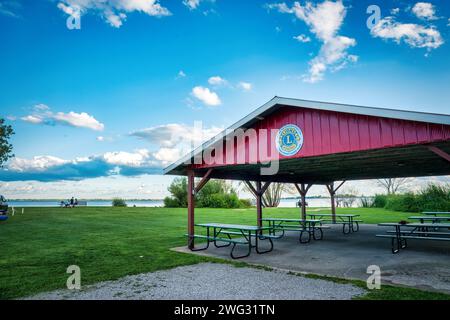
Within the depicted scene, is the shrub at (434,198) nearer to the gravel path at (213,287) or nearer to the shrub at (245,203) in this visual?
the shrub at (245,203)

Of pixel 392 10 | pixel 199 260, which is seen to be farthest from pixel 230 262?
pixel 392 10

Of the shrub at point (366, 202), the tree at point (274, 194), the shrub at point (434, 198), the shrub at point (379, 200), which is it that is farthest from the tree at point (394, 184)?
the shrub at point (434, 198)

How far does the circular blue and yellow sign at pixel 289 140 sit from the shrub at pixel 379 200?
26717 mm

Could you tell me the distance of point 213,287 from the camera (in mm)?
5059

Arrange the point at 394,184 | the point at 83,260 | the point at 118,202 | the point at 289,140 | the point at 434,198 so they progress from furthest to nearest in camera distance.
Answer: the point at 394,184 < the point at 118,202 < the point at 434,198 < the point at 289,140 < the point at 83,260

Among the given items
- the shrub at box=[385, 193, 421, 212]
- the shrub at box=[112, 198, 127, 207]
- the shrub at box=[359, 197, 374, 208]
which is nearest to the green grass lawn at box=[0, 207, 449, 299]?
the shrub at box=[385, 193, 421, 212]

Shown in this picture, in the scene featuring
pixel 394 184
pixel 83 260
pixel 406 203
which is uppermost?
pixel 394 184

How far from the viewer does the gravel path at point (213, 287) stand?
4586mm

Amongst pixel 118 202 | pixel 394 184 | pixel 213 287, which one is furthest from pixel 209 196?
pixel 213 287

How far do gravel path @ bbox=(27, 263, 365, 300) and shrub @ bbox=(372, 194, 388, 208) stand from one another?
28188 mm

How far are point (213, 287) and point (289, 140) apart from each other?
415 cm

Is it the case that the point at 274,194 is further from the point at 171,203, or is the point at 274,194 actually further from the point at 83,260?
the point at 83,260
